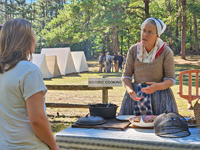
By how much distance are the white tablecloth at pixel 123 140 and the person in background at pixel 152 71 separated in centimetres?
41

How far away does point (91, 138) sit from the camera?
6.15 feet

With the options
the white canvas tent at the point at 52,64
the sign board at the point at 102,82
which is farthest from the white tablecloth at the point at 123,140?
the white canvas tent at the point at 52,64

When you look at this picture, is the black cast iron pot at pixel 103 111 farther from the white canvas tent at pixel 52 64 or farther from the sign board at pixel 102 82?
the white canvas tent at pixel 52 64

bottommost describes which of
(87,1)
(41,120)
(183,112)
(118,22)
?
(183,112)

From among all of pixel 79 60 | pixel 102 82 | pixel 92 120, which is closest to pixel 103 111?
pixel 92 120

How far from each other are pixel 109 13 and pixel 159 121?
2161cm

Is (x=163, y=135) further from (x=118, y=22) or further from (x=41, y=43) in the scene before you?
(x=41, y=43)

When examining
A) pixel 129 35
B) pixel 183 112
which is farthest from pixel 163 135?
pixel 129 35

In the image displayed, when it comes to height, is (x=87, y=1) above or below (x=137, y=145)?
above

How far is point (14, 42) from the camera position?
52.2 inches

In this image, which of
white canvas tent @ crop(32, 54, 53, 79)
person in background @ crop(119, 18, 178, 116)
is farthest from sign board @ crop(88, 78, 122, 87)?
white canvas tent @ crop(32, 54, 53, 79)

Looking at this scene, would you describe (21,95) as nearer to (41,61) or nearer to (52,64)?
(41,61)

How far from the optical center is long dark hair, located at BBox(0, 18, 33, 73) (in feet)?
4.35

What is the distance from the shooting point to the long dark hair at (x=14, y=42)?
1.33 m
